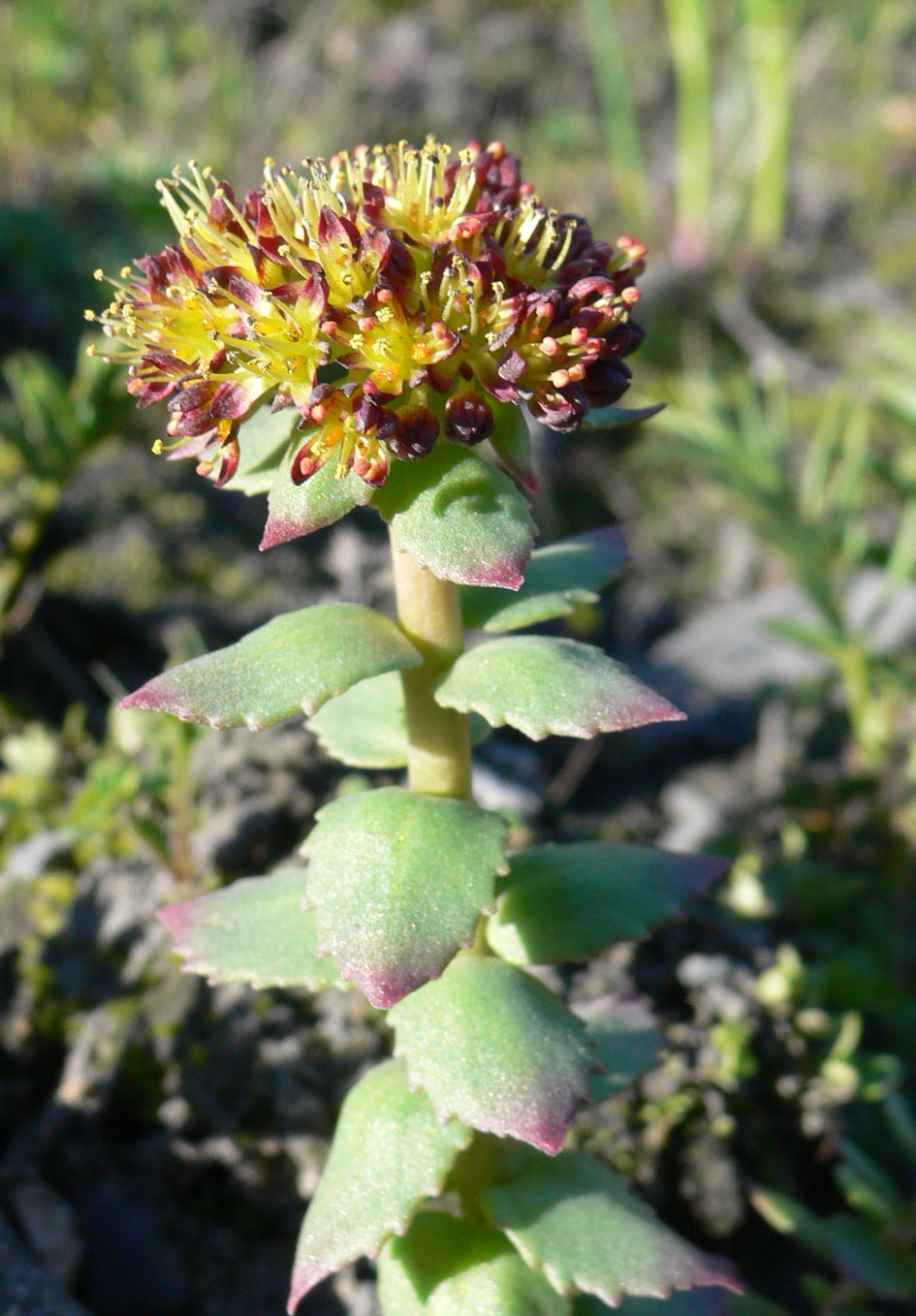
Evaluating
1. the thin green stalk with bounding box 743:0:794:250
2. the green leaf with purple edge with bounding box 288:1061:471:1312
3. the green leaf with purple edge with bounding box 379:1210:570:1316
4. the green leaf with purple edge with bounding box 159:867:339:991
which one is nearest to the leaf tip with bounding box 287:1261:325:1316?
the green leaf with purple edge with bounding box 288:1061:471:1312

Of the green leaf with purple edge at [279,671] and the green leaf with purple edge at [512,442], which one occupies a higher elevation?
the green leaf with purple edge at [512,442]

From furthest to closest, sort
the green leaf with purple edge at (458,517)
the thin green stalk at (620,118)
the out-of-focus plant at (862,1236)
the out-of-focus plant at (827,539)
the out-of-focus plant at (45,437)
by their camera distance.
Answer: the thin green stalk at (620,118) < the out-of-focus plant at (827,539) < the out-of-focus plant at (45,437) < the out-of-focus plant at (862,1236) < the green leaf with purple edge at (458,517)

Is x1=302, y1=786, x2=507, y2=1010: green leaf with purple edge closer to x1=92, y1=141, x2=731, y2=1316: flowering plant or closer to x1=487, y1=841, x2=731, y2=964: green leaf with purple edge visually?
x1=92, y1=141, x2=731, y2=1316: flowering plant

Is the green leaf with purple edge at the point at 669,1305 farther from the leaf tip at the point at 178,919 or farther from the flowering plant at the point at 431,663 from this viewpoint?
the leaf tip at the point at 178,919

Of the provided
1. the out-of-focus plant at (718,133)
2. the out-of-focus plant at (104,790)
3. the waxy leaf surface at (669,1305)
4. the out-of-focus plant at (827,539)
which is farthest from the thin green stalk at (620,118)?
the waxy leaf surface at (669,1305)

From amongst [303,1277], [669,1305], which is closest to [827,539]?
[669,1305]

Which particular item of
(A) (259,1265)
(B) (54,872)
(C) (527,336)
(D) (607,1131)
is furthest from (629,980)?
(C) (527,336)

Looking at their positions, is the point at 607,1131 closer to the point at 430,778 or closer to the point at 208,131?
the point at 430,778
